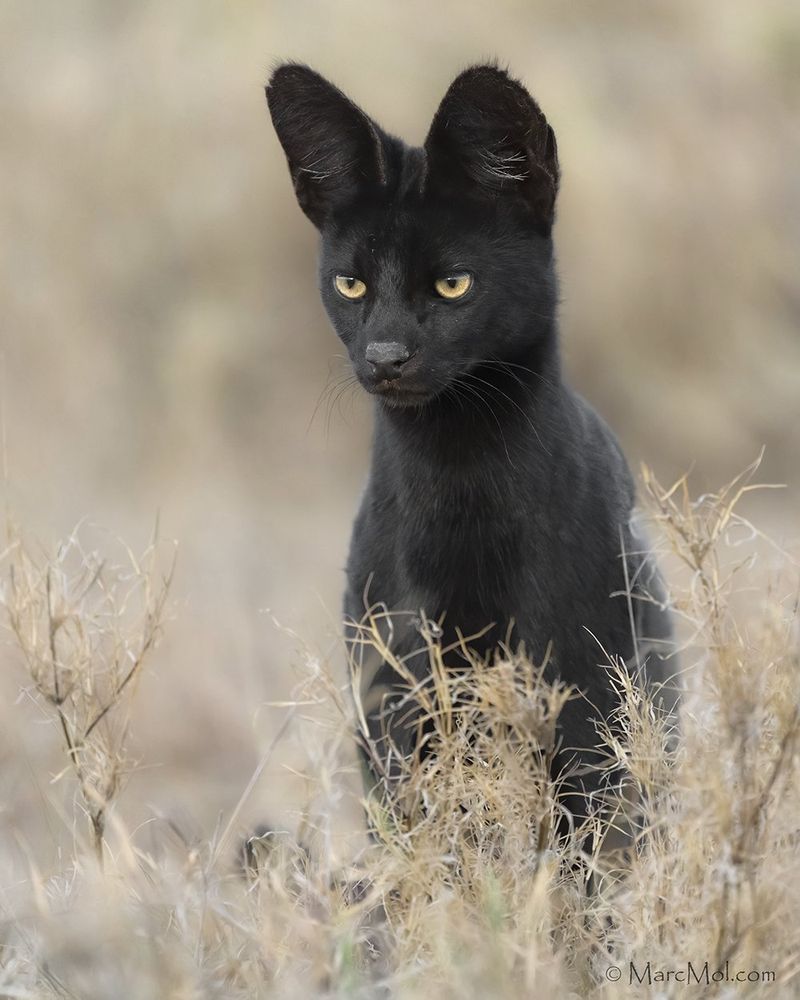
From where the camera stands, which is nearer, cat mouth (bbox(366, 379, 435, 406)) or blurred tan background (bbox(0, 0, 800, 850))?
cat mouth (bbox(366, 379, 435, 406))

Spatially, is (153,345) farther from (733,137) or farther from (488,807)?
(488,807)

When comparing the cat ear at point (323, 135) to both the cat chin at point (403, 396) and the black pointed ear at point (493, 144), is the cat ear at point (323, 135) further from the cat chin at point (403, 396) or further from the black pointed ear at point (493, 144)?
the cat chin at point (403, 396)

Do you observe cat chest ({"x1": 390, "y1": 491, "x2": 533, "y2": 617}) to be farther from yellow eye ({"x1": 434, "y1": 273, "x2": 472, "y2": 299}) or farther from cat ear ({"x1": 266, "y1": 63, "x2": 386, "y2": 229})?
cat ear ({"x1": 266, "y1": 63, "x2": 386, "y2": 229})

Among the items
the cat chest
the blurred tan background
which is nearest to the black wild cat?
the cat chest

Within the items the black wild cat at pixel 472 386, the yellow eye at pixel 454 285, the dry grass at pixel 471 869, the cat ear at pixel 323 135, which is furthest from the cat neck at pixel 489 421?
the dry grass at pixel 471 869

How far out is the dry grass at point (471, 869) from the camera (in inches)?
57.6

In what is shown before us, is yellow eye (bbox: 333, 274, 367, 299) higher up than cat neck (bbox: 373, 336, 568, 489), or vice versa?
yellow eye (bbox: 333, 274, 367, 299)

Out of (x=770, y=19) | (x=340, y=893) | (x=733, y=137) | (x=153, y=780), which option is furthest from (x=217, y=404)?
(x=340, y=893)

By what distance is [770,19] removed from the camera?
6.68m

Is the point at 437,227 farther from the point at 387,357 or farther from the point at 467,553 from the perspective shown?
the point at 467,553

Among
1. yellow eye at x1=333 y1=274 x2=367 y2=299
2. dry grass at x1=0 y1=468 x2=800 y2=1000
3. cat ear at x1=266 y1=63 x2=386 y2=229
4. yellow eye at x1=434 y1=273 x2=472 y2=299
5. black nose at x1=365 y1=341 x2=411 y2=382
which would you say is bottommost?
dry grass at x1=0 y1=468 x2=800 y2=1000

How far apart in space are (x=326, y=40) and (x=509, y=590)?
17.0 feet

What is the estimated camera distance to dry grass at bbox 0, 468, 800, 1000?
146 centimetres

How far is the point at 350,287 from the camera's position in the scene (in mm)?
2254
